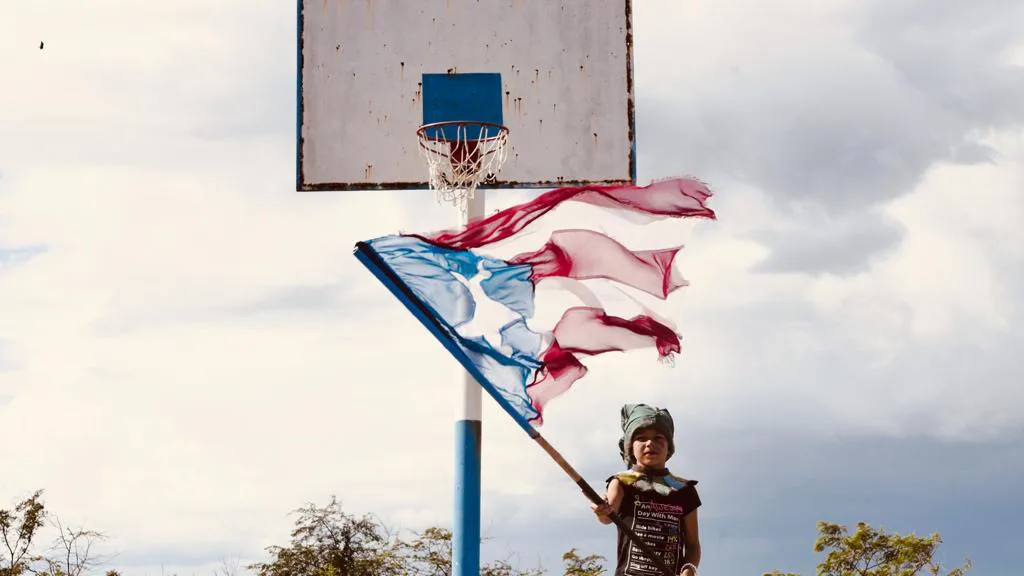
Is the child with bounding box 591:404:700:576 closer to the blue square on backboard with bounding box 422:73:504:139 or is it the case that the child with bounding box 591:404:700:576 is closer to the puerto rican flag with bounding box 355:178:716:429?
the puerto rican flag with bounding box 355:178:716:429

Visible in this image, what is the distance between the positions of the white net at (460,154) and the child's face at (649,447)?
2.43 m

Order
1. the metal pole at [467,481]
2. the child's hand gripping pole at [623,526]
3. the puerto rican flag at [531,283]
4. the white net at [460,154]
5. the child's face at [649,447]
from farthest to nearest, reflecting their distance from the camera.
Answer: the white net at [460,154] → the metal pole at [467,481] → the puerto rican flag at [531,283] → the child's face at [649,447] → the child's hand gripping pole at [623,526]

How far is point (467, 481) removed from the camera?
8.38 m

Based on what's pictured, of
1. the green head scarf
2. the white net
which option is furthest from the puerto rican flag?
the white net

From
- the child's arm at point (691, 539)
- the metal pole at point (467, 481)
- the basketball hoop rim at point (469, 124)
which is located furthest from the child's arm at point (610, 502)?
the basketball hoop rim at point (469, 124)

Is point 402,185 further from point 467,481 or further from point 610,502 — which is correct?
point 610,502

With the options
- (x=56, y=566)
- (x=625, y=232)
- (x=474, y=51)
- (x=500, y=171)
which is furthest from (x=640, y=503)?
(x=56, y=566)

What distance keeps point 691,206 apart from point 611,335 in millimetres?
956

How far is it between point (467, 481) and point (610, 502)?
1733 mm

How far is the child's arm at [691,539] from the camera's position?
6879 mm

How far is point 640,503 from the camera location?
271 inches

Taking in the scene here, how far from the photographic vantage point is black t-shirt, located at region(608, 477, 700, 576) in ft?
22.4

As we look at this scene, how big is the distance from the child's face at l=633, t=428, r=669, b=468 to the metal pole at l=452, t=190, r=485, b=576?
1.61m

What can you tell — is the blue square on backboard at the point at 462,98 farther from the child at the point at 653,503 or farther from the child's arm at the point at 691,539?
the child's arm at the point at 691,539
